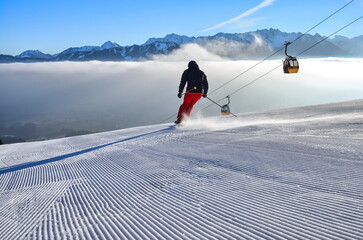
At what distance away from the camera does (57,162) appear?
606 centimetres

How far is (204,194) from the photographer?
3.00 m

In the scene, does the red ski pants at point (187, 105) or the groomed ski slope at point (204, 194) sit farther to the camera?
the red ski pants at point (187, 105)

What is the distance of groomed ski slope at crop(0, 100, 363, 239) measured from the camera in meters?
2.23

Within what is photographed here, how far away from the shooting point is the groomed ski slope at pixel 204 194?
7.30 feet

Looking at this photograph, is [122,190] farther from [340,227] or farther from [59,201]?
[340,227]

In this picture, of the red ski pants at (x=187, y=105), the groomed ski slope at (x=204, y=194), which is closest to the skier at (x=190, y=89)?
the red ski pants at (x=187, y=105)

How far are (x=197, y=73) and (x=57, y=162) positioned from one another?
646 centimetres

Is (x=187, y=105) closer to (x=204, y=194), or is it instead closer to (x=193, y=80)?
(x=193, y=80)

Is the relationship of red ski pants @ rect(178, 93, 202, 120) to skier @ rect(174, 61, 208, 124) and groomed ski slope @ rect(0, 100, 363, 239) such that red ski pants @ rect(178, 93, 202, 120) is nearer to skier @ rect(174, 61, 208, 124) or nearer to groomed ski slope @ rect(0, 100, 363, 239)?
skier @ rect(174, 61, 208, 124)

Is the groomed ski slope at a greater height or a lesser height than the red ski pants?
lesser

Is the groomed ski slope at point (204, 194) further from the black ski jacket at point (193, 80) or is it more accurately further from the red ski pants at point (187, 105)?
the black ski jacket at point (193, 80)

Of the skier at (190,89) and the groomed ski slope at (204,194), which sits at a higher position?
the skier at (190,89)

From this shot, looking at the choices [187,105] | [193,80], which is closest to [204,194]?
[187,105]

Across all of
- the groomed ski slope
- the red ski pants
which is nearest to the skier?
the red ski pants
